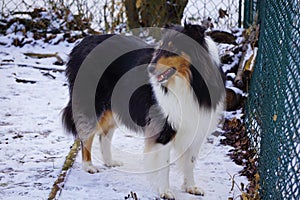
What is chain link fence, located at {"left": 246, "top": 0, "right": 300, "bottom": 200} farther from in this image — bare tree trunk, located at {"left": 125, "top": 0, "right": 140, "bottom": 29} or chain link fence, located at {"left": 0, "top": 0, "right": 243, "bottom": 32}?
bare tree trunk, located at {"left": 125, "top": 0, "right": 140, "bottom": 29}

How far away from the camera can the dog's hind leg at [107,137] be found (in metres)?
3.87

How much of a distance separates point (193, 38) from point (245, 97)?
187cm

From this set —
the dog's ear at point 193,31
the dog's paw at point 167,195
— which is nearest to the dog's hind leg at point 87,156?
the dog's paw at point 167,195

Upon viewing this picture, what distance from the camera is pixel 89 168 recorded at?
3.78 meters

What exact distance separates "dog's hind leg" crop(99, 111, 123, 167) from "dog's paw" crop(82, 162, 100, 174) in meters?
0.15

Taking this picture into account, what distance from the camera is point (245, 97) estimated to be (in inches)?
188

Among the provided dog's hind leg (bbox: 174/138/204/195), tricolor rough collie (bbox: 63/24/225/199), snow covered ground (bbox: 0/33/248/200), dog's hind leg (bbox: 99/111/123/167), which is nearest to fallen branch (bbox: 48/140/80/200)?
snow covered ground (bbox: 0/33/248/200)

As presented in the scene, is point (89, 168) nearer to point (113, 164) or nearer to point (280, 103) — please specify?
point (113, 164)

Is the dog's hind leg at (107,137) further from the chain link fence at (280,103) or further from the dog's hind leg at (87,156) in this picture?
the chain link fence at (280,103)

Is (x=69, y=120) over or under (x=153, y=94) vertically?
under

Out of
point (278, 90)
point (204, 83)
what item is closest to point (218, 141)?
point (204, 83)

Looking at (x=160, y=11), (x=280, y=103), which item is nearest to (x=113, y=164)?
(x=280, y=103)

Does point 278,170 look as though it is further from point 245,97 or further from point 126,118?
point 245,97

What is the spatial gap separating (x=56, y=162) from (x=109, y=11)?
3.96m
